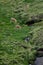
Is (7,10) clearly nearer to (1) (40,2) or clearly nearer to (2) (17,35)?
(1) (40,2)

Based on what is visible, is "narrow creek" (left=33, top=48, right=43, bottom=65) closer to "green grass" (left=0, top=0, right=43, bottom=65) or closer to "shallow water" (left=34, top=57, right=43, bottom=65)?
"shallow water" (left=34, top=57, right=43, bottom=65)

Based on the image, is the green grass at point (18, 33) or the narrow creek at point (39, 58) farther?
the green grass at point (18, 33)

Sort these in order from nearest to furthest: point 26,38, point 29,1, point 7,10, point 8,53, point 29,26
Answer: point 8,53
point 26,38
point 29,26
point 7,10
point 29,1

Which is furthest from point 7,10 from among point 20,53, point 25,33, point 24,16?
point 20,53

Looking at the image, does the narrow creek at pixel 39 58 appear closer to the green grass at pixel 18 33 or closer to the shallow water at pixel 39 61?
the shallow water at pixel 39 61

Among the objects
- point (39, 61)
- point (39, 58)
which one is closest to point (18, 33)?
point (39, 58)

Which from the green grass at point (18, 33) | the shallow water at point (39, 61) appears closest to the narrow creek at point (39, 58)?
the shallow water at point (39, 61)

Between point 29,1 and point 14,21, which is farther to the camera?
point 29,1

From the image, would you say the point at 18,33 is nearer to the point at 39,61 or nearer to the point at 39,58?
the point at 39,58

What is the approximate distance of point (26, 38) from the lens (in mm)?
8664

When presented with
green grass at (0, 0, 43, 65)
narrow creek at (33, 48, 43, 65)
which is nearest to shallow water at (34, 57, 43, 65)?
narrow creek at (33, 48, 43, 65)

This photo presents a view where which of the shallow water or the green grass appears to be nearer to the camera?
the shallow water

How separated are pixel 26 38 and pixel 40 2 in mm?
3299

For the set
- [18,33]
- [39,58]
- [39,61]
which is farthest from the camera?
[18,33]
